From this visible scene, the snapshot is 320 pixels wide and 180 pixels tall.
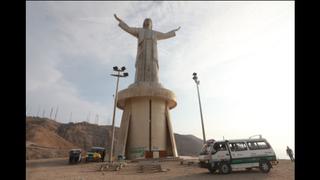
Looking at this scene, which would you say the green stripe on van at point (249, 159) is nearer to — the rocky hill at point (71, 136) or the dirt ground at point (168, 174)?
the dirt ground at point (168, 174)

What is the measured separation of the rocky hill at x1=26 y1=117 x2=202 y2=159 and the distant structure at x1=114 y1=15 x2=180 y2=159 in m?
44.7

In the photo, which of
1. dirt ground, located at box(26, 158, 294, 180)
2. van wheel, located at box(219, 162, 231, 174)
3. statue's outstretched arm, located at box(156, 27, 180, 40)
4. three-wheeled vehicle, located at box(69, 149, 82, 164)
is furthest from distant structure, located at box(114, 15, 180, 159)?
van wheel, located at box(219, 162, 231, 174)

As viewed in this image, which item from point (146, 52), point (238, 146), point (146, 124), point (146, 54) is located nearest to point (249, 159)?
point (238, 146)

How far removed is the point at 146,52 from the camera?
34.9 m

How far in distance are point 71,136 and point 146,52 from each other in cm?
6318

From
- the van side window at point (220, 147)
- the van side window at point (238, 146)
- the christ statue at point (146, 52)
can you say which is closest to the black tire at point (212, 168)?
the van side window at point (220, 147)

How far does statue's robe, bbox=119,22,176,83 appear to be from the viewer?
3400cm

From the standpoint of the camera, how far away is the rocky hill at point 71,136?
7306 cm

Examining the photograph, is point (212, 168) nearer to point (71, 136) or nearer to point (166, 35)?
point (166, 35)

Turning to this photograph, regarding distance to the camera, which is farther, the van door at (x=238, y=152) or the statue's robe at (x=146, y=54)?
the statue's robe at (x=146, y=54)
